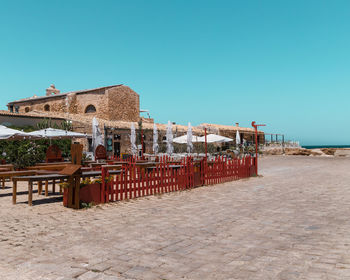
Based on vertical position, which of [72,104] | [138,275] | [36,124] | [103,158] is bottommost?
[138,275]

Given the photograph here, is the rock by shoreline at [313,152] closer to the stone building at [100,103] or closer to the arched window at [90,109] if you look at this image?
the stone building at [100,103]

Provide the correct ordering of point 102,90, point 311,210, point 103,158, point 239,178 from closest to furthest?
point 311,210
point 239,178
point 103,158
point 102,90

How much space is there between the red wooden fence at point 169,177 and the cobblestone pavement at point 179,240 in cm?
49

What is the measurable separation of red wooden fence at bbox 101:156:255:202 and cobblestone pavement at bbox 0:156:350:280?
49 centimetres

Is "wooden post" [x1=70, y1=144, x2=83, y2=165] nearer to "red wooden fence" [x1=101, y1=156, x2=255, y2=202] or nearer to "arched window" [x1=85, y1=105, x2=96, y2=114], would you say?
"red wooden fence" [x1=101, y1=156, x2=255, y2=202]

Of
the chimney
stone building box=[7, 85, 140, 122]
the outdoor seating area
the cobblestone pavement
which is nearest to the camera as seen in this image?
the cobblestone pavement

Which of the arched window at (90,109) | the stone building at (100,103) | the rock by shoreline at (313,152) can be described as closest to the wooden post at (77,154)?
the stone building at (100,103)

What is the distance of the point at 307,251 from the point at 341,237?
3.24 ft

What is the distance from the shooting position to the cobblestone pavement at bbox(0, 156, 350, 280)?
3586mm

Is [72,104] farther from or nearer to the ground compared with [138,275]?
farther from the ground

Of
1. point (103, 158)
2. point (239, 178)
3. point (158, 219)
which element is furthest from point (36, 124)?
point (158, 219)

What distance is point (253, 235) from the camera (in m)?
5.03

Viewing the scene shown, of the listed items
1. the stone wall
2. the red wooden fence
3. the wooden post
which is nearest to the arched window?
the stone wall

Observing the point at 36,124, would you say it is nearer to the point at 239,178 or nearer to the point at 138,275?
the point at 239,178
